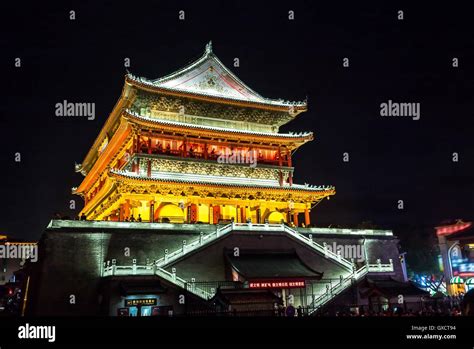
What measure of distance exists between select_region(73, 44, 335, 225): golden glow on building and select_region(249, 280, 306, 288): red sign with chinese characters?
34.8 feet

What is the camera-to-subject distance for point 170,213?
35938 millimetres

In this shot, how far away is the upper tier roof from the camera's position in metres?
38.4

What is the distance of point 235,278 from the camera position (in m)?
26.6

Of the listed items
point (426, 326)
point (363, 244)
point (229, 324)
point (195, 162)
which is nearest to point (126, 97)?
point (195, 162)

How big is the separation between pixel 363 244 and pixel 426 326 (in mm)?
22266

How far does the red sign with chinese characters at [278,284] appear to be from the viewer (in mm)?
25016

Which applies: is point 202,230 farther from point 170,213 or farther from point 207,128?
point 207,128

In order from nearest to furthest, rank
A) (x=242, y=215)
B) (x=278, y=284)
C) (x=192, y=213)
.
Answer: (x=278, y=284) → (x=192, y=213) → (x=242, y=215)

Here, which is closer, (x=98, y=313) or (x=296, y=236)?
(x=98, y=313)

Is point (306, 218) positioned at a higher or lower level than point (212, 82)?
lower

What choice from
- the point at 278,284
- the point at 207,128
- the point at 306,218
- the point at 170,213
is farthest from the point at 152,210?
the point at 306,218

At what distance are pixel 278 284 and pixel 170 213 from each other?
44.2ft

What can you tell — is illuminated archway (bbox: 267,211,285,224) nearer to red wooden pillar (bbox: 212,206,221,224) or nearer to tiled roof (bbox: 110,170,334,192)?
tiled roof (bbox: 110,170,334,192)

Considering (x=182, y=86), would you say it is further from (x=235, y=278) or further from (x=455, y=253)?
(x=455, y=253)
